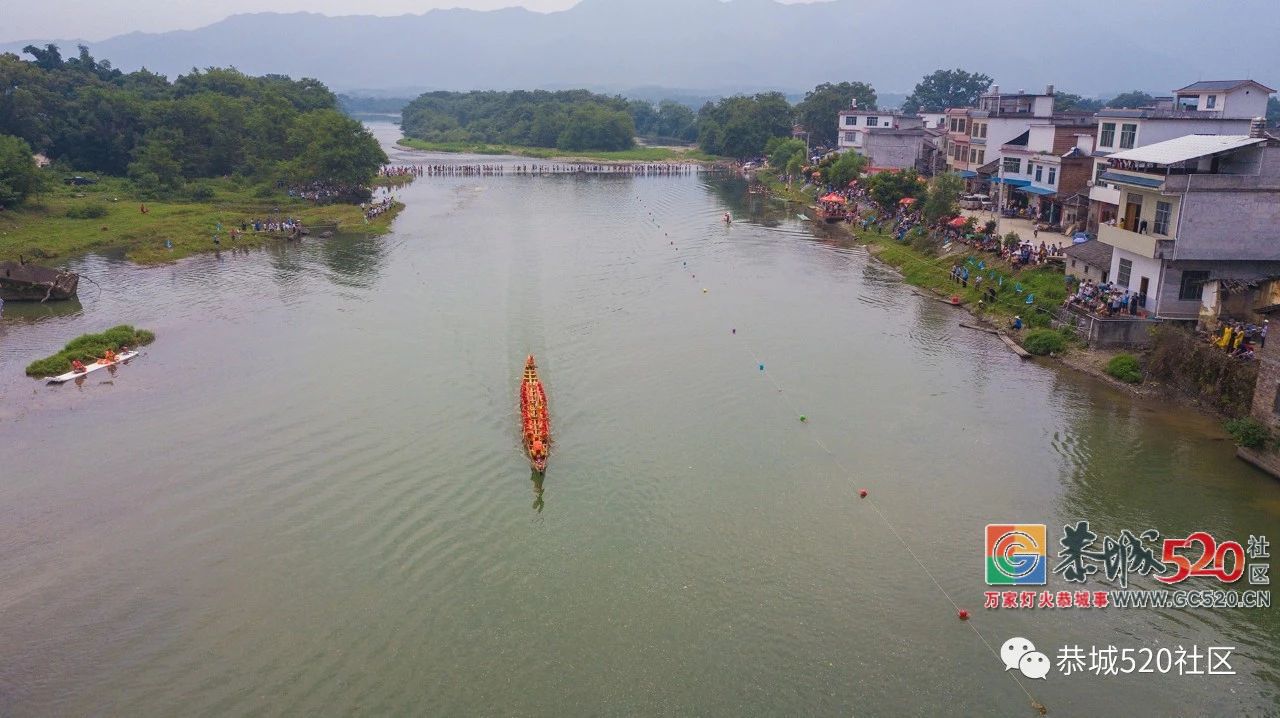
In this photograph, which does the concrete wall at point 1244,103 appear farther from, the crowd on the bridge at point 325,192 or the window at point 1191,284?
the crowd on the bridge at point 325,192

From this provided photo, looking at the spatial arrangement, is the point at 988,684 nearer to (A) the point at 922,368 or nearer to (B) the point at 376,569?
(B) the point at 376,569

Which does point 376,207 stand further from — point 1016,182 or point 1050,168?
point 1050,168

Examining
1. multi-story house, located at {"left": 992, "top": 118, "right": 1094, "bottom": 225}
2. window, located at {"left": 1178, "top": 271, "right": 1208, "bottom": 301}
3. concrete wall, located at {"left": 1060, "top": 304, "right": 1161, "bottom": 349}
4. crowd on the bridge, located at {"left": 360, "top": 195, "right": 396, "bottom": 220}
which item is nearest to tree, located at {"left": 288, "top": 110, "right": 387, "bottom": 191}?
crowd on the bridge, located at {"left": 360, "top": 195, "right": 396, "bottom": 220}

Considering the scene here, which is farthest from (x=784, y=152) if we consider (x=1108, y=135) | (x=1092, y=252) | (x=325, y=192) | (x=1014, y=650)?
(x=1014, y=650)

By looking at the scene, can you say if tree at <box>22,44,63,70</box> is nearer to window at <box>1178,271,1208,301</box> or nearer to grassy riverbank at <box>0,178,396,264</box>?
grassy riverbank at <box>0,178,396,264</box>

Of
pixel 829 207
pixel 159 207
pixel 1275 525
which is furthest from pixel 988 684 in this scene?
pixel 159 207

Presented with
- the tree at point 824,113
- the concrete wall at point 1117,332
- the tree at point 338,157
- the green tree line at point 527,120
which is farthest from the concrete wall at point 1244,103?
the green tree line at point 527,120
